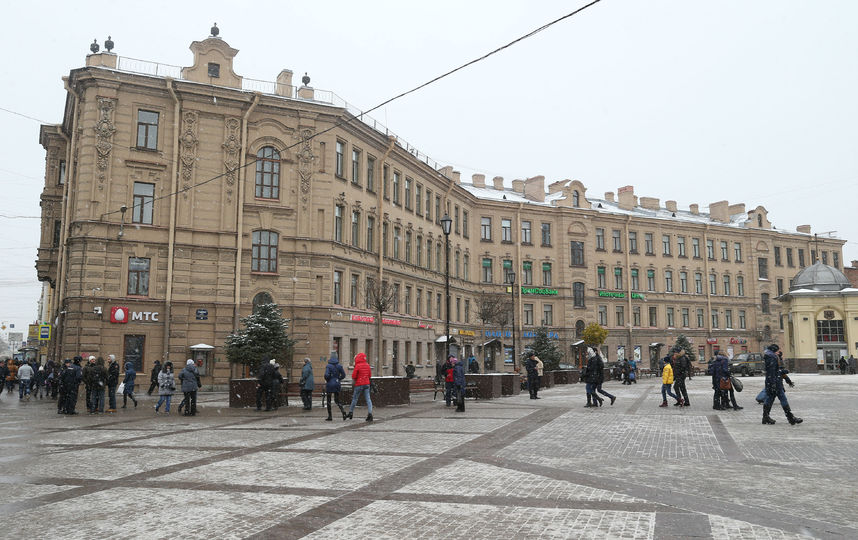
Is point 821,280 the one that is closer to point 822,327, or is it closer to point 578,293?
point 822,327

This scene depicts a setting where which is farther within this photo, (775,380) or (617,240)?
(617,240)

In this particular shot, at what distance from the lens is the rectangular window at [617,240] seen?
63250mm

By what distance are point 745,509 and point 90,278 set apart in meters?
29.7

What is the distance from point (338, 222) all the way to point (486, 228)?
23.6 meters

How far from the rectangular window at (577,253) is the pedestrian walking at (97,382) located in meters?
46.6

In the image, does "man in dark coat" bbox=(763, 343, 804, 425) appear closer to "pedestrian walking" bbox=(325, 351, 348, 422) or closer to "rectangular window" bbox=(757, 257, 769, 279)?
"pedestrian walking" bbox=(325, 351, 348, 422)

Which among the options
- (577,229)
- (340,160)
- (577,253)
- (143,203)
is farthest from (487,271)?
(143,203)

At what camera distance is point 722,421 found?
15852mm

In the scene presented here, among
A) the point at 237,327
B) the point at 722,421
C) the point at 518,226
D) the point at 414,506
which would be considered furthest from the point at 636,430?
the point at 518,226

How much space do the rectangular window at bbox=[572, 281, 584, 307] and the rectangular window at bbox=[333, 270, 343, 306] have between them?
97.7 ft

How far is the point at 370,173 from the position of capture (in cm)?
4003

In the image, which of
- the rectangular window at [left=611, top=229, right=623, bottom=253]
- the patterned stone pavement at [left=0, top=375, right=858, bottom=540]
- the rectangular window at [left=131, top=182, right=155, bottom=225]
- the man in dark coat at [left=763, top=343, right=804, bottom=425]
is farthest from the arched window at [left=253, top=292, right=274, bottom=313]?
the rectangular window at [left=611, top=229, right=623, bottom=253]

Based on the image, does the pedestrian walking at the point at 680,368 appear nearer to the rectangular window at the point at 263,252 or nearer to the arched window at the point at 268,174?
the rectangular window at the point at 263,252

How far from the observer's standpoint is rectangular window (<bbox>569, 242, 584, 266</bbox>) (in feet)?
199
